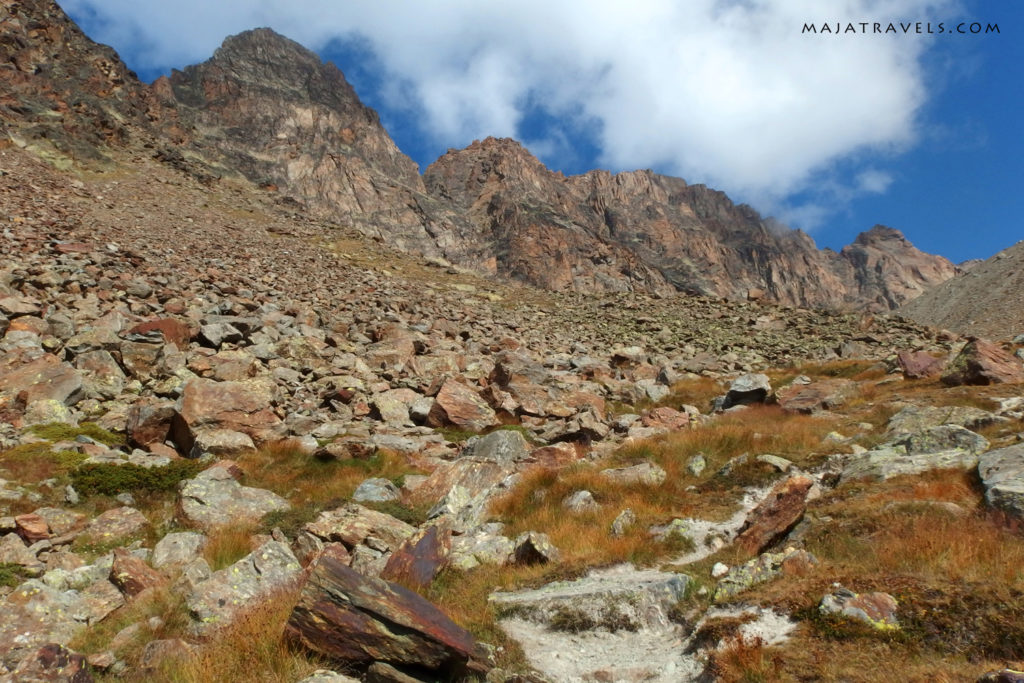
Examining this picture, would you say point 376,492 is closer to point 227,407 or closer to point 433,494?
point 433,494

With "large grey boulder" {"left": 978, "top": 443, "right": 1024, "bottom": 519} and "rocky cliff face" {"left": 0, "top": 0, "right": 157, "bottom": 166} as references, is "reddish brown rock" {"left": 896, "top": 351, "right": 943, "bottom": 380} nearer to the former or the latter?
"large grey boulder" {"left": 978, "top": 443, "right": 1024, "bottom": 519}

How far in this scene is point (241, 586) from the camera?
20.8ft

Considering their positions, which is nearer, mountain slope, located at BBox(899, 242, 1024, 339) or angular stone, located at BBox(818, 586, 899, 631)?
angular stone, located at BBox(818, 586, 899, 631)

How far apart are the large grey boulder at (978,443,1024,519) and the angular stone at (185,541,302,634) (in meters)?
8.54

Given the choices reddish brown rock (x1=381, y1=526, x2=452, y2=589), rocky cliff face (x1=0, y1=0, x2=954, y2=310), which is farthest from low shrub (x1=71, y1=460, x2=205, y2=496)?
rocky cliff face (x1=0, y1=0, x2=954, y2=310)

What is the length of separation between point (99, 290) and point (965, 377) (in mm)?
27722

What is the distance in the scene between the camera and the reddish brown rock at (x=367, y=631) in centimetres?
499

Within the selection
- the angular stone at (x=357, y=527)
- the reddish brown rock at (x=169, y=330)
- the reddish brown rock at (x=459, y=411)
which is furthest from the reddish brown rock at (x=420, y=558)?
the reddish brown rock at (x=169, y=330)

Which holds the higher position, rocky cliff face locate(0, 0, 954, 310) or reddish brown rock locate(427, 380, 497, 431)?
rocky cliff face locate(0, 0, 954, 310)

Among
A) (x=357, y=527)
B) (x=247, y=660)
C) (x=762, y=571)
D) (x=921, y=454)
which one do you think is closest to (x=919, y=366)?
(x=921, y=454)

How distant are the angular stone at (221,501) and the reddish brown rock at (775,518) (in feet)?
24.6

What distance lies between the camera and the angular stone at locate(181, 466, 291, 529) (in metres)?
8.96

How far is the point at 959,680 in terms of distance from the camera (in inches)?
161

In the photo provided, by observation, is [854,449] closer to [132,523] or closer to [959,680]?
[959,680]
